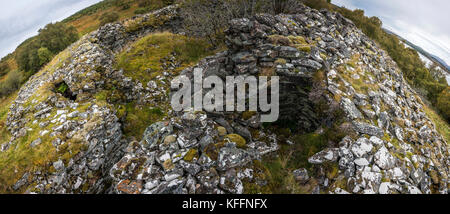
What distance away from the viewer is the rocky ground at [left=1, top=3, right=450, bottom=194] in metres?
6.07

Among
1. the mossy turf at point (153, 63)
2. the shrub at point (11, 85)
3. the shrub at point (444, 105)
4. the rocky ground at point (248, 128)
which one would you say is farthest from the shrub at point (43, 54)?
the shrub at point (444, 105)

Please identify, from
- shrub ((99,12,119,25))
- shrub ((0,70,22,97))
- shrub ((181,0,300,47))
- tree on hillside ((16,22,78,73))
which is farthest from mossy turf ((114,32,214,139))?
shrub ((0,70,22,97))

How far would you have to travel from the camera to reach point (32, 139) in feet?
26.6

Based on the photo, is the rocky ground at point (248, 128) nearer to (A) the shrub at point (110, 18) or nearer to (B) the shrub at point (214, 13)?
(B) the shrub at point (214, 13)

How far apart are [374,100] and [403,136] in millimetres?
1870

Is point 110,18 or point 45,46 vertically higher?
point 110,18

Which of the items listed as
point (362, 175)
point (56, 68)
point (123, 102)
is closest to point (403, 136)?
point (362, 175)

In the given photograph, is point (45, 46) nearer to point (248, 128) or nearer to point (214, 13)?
point (214, 13)

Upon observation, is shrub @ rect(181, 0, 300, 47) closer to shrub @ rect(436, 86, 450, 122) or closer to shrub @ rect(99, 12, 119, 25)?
shrub @ rect(436, 86, 450, 122)

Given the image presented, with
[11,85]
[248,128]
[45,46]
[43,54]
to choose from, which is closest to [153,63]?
[248,128]

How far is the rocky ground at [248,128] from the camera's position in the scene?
19.9 ft

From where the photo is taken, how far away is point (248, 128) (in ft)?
30.2
